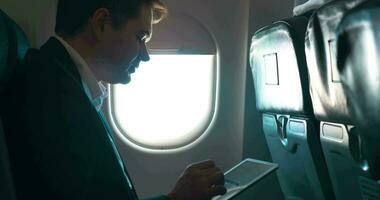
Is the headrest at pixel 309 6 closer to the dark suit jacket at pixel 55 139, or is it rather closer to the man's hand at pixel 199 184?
the man's hand at pixel 199 184

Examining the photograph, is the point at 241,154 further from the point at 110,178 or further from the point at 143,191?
the point at 110,178

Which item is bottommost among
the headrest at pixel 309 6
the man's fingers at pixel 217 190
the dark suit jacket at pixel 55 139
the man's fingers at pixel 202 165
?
the man's fingers at pixel 217 190

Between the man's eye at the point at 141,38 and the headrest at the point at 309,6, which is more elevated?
the headrest at the point at 309,6

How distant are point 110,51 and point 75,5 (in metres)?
0.16

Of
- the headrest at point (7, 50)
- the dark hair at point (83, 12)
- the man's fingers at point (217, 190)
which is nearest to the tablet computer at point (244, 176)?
the man's fingers at point (217, 190)

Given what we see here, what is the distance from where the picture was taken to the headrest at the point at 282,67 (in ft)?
5.42

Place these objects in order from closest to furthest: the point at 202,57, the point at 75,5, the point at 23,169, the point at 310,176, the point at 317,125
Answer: the point at 23,169, the point at 75,5, the point at 317,125, the point at 310,176, the point at 202,57

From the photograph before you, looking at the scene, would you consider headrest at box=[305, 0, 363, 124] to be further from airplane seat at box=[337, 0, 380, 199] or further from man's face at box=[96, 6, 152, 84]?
man's face at box=[96, 6, 152, 84]

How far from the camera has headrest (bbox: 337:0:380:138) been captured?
983 mm

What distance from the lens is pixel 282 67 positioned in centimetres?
178

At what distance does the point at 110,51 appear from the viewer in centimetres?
141

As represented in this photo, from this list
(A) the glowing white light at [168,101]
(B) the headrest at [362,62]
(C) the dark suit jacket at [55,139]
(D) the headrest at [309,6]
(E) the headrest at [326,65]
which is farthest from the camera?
(A) the glowing white light at [168,101]

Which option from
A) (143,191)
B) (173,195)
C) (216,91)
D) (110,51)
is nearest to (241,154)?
(216,91)

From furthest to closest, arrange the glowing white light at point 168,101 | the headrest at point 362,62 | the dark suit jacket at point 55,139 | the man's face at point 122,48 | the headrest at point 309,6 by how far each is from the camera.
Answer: the glowing white light at point 168,101 → the headrest at point 309,6 → the man's face at point 122,48 → the dark suit jacket at point 55,139 → the headrest at point 362,62
